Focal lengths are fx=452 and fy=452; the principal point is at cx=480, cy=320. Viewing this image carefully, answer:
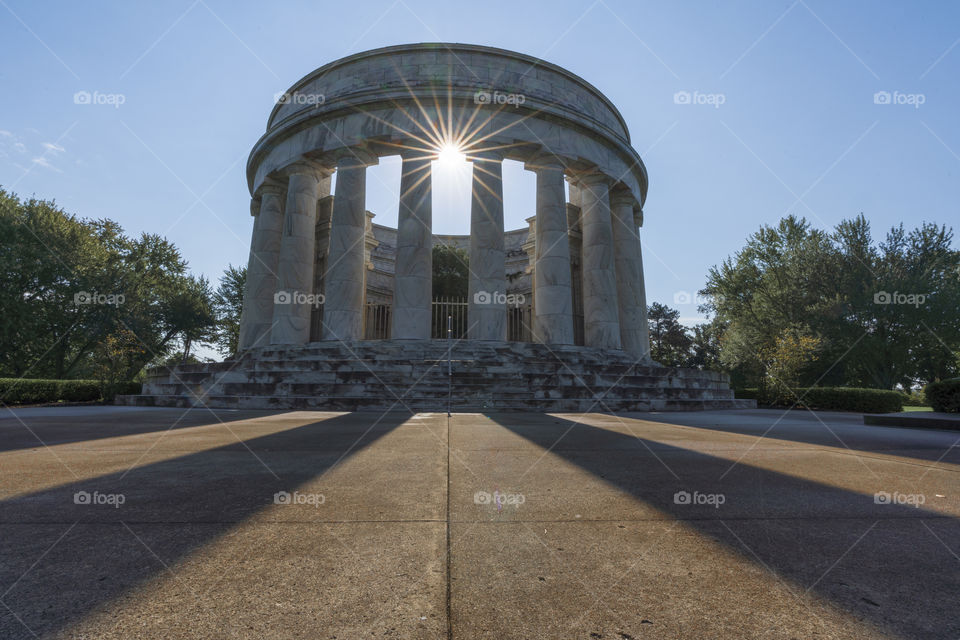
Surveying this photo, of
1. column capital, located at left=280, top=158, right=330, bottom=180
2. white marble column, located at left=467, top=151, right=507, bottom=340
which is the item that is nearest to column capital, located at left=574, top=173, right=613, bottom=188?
white marble column, located at left=467, top=151, right=507, bottom=340

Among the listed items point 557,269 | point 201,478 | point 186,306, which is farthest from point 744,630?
point 186,306

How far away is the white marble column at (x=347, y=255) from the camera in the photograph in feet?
68.8

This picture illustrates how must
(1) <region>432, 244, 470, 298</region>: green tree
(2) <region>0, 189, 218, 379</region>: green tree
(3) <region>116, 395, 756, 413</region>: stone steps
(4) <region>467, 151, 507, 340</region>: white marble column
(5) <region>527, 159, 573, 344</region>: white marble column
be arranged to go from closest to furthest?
(3) <region>116, 395, 756, 413</region>: stone steps → (4) <region>467, 151, 507, 340</region>: white marble column → (5) <region>527, 159, 573, 344</region>: white marble column → (2) <region>0, 189, 218, 379</region>: green tree → (1) <region>432, 244, 470, 298</region>: green tree

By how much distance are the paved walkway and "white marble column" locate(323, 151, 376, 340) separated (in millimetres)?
16094

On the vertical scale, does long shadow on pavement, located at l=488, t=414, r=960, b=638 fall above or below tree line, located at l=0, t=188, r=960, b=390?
→ below

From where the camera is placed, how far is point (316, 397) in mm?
14883

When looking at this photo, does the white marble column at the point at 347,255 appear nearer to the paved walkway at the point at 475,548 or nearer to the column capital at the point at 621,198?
the column capital at the point at 621,198

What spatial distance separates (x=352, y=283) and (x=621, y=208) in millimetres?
16805

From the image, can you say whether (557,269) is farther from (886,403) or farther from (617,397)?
(886,403)

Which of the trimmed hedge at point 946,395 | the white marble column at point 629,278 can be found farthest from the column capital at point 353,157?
the trimmed hedge at point 946,395

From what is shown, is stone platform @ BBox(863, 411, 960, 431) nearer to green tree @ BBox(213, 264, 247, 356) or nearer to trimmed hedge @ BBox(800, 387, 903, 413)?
trimmed hedge @ BBox(800, 387, 903, 413)

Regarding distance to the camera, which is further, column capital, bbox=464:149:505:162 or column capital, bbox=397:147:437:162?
column capital, bbox=464:149:505:162

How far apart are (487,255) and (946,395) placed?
16.6 metres

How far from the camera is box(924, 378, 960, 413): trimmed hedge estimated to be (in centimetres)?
1320
